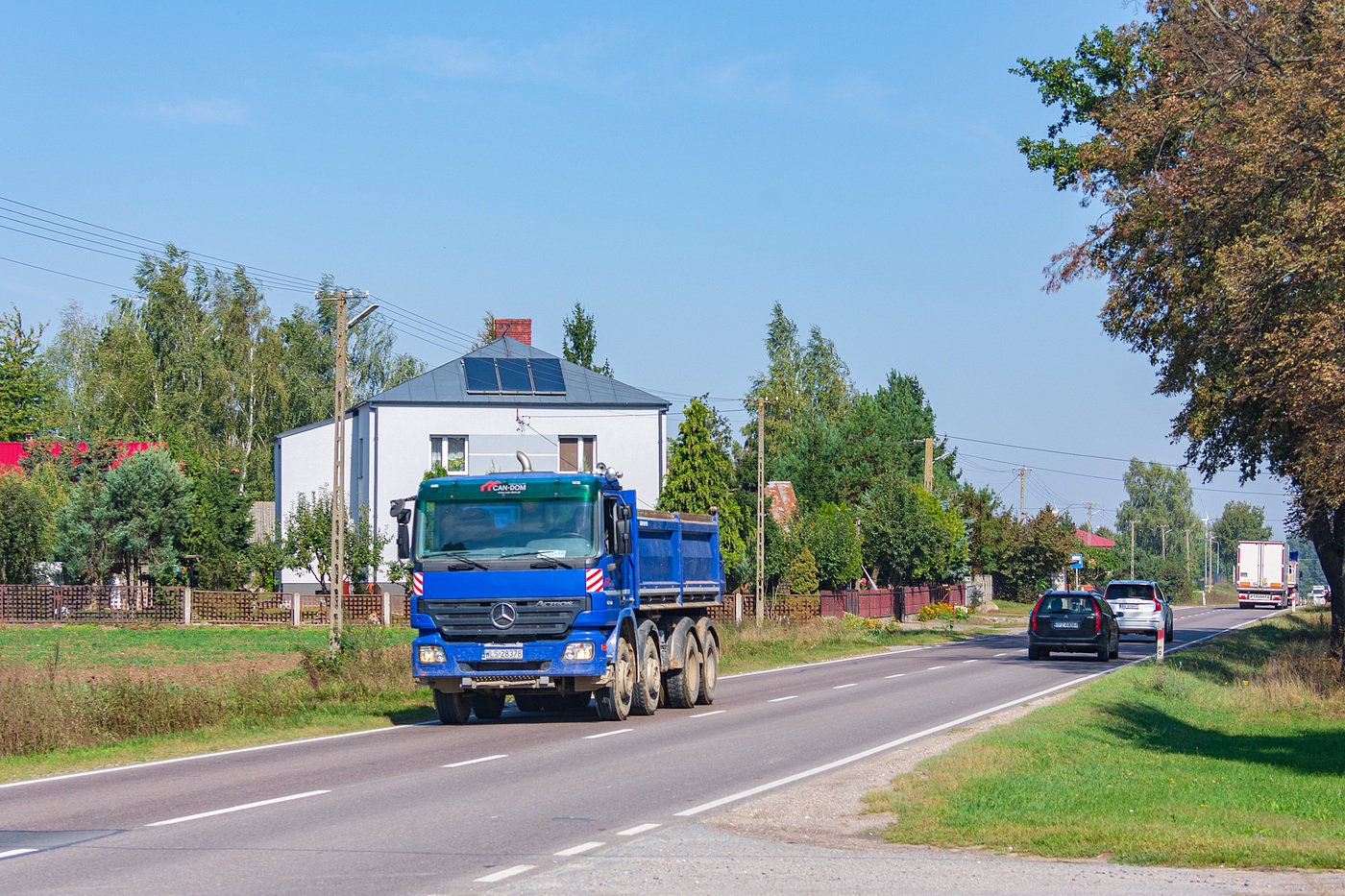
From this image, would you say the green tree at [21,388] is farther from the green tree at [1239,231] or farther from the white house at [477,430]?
the green tree at [1239,231]

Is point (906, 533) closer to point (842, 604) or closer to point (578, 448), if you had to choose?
point (842, 604)

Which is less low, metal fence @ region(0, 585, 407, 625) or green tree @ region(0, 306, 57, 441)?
green tree @ region(0, 306, 57, 441)

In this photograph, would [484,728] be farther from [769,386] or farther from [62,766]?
[769,386]

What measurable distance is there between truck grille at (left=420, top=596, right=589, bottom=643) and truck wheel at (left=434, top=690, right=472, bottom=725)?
1206 millimetres

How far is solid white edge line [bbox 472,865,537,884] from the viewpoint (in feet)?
26.0

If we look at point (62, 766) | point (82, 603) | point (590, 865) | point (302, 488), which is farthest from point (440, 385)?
point (590, 865)

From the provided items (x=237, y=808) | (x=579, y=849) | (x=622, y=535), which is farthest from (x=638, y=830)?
(x=622, y=535)

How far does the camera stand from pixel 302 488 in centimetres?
6038

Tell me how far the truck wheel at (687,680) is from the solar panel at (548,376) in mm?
38137

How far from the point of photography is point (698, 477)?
2005 inches

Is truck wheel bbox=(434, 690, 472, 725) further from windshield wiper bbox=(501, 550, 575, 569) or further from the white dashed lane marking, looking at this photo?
the white dashed lane marking

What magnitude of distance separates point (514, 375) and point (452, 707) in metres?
41.7

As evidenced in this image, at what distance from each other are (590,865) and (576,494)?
362 inches

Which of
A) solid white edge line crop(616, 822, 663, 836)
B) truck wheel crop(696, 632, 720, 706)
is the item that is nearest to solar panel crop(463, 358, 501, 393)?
truck wheel crop(696, 632, 720, 706)
